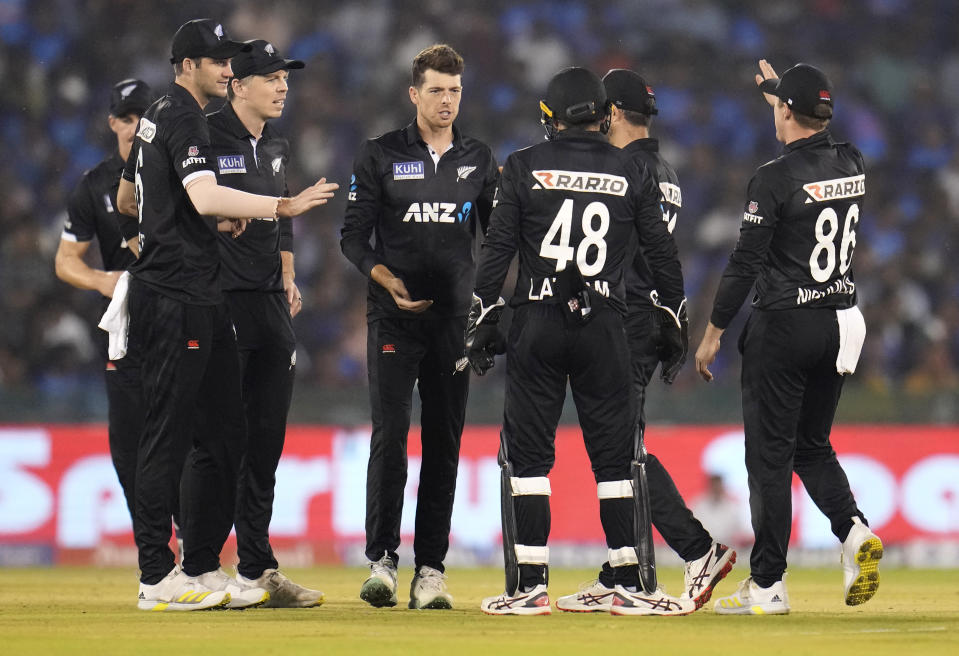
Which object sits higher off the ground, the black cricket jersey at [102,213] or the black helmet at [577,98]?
the black helmet at [577,98]

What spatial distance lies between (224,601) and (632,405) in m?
2.15

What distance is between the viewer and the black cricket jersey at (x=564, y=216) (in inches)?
254

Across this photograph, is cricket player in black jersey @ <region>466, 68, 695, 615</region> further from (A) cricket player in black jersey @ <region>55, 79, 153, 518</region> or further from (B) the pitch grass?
(A) cricket player in black jersey @ <region>55, 79, 153, 518</region>

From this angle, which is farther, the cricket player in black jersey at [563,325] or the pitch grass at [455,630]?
the cricket player in black jersey at [563,325]

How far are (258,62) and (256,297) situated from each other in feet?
3.92

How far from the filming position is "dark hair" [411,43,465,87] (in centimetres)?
722

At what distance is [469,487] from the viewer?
1158cm

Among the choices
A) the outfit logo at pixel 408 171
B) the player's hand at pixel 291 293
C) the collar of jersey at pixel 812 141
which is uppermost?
the collar of jersey at pixel 812 141

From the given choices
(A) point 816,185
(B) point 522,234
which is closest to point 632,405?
(B) point 522,234

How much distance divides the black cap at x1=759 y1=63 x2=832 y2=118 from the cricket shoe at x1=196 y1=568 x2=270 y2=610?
3521 millimetres

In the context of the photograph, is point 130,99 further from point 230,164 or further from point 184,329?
point 184,329

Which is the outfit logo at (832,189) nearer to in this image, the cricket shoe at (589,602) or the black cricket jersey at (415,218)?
the black cricket jersey at (415,218)

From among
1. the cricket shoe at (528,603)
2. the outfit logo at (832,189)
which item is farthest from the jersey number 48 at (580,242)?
the cricket shoe at (528,603)

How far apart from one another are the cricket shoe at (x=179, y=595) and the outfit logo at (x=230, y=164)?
2008 mm
